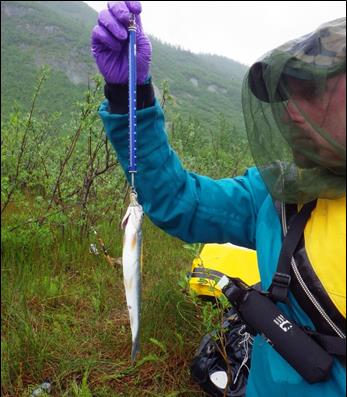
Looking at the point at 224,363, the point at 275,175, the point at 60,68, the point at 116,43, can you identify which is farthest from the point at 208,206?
the point at 60,68

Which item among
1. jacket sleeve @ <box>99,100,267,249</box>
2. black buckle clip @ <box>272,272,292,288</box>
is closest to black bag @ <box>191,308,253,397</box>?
jacket sleeve @ <box>99,100,267,249</box>

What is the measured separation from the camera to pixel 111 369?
2.68 meters

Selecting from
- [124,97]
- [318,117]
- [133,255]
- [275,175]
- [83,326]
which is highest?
[318,117]

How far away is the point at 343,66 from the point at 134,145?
709mm

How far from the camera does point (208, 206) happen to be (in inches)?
66.4

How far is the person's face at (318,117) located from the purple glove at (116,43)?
58 centimetres

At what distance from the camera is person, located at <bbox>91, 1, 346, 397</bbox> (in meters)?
1.24

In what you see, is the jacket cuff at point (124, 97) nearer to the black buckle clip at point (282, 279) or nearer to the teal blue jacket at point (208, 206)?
the teal blue jacket at point (208, 206)

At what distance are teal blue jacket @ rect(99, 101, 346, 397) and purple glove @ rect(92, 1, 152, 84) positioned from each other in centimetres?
15

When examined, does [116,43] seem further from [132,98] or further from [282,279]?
[282,279]

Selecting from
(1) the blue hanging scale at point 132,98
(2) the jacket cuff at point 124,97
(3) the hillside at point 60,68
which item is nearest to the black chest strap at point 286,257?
(1) the blue hanging scale at point 132,98

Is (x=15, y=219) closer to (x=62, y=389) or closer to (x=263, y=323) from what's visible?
(x=62, y=389)

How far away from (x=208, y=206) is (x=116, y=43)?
69cm

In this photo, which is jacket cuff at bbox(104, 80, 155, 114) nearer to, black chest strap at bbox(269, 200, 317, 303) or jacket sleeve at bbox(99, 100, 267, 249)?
jacket sleeve at bbox(99, 100, 267, 249)
